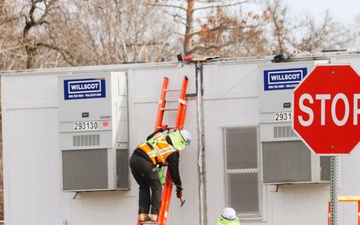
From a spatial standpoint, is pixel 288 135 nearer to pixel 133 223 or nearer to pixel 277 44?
pixel 133 223

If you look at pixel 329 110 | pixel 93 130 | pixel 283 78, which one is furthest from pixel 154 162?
pixel 329 110

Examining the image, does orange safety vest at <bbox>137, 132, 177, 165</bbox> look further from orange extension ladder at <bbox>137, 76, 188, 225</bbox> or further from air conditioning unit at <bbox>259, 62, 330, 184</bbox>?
air conditioning unit at <bbox>259, 62, 330, 184</bbox>

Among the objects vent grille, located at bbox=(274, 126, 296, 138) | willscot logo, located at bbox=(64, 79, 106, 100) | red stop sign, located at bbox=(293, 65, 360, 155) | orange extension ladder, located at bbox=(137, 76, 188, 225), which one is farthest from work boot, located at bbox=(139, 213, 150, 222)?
red stop sign, located at bbox=(293, 65, 360, 155)

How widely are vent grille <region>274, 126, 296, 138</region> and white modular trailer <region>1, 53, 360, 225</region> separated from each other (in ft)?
0.05

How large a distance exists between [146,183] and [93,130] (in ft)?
3.87

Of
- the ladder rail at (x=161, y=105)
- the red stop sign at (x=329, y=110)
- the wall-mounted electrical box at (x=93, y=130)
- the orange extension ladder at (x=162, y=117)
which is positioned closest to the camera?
the red stop sign at (x=329, y=110)

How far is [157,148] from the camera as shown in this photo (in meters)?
13.1

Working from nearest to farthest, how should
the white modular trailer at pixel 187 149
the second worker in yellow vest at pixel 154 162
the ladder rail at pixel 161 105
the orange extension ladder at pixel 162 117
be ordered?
the second worker in yellow vest at pixel 154 162 → the white modular trailer at pixel 187 149 → the orange extension ladder at pixel 162 117 → the ladder rail at pixel 161 105

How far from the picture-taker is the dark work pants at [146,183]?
1312 centimetres

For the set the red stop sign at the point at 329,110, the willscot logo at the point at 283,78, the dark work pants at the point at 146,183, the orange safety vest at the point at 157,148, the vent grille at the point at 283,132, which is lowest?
the dark work pants at the point at 146,183

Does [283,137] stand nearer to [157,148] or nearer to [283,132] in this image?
[283,132]

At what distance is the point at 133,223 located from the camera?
45.3 ft

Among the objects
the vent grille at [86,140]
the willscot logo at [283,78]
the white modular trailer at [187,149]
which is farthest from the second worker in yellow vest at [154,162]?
the willscot logo at [283,78]

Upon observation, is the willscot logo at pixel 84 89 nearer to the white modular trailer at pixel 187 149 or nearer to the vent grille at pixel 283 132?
the white modular trailer at pixel 187 149
